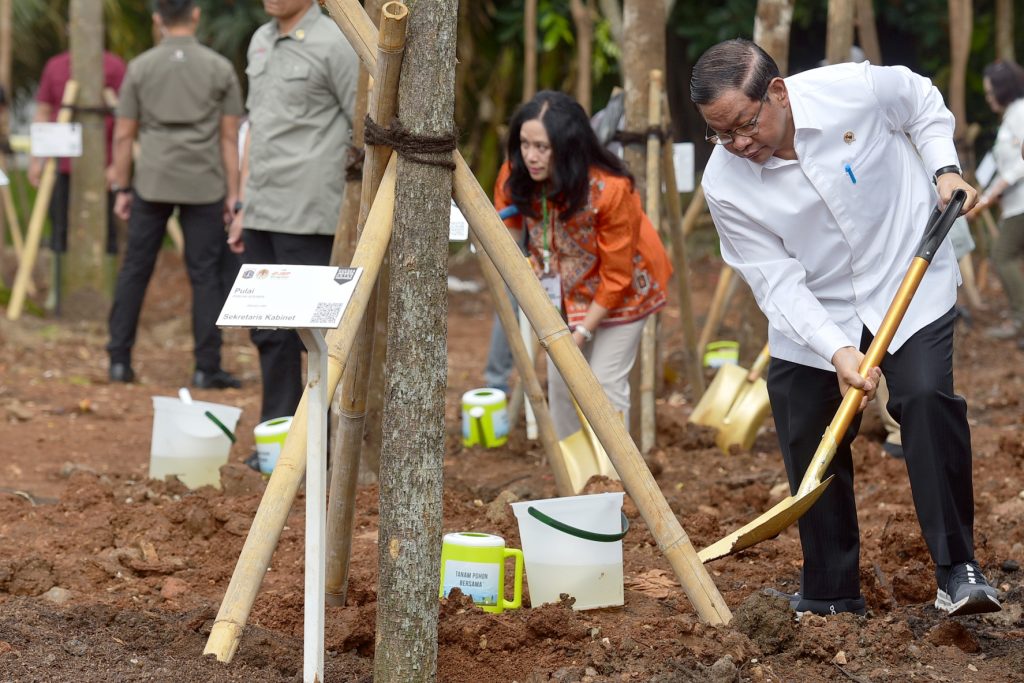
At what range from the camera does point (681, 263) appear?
6.33 meters

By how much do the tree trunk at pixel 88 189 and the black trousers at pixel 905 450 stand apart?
6812mm

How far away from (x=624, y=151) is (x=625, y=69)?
14.8 inches

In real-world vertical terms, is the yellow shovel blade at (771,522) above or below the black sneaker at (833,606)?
above

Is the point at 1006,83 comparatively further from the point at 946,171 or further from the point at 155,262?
the point at 946,171

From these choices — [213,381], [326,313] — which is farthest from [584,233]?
[213,381]

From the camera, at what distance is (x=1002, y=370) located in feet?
27.9

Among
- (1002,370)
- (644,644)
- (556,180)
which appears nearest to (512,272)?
(644,644)

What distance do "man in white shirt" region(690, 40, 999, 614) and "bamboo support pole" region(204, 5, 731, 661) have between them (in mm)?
584

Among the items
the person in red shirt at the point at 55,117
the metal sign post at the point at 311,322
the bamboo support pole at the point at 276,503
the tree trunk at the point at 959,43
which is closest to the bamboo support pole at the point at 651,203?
the bamboo support pole at the point at 276,503

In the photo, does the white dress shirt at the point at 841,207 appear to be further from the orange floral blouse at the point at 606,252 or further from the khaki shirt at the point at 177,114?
the khaki shirt at the point at 177,114

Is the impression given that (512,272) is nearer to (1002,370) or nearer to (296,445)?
(296,445)

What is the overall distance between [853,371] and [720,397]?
3.15 m

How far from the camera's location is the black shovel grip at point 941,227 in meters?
3.36

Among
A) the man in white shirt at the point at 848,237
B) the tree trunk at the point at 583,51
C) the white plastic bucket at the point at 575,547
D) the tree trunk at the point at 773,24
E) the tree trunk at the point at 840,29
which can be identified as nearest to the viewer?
the man in white shirt at the point at 848,237
